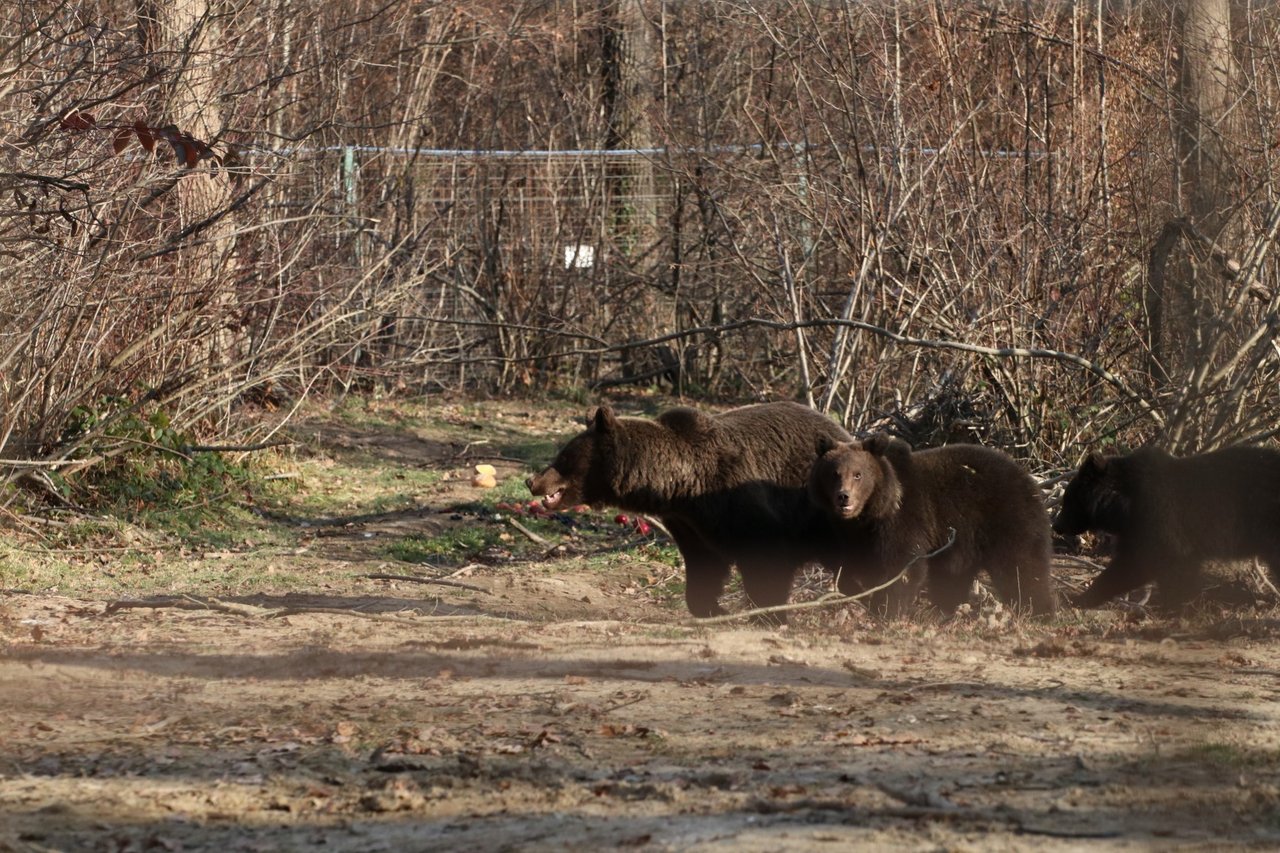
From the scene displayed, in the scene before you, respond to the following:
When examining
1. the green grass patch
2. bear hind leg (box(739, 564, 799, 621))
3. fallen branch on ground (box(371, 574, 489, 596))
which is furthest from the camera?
fallen branch on ground (box(371, 574, 489, 596))

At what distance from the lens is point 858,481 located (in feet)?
31.7

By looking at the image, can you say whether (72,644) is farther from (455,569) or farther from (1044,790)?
(1044,790)

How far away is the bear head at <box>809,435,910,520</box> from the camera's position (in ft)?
31.6

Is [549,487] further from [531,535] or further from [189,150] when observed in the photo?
[189,150]

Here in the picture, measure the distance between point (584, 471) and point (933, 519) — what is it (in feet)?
7.86

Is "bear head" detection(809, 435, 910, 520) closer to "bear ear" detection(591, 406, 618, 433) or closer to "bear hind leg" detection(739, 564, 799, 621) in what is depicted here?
"bear hind leg" detection(739, 564, 799, 621)

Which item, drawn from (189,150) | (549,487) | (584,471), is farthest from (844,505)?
(189,150)

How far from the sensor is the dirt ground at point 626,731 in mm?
5105

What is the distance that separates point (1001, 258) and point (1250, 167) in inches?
79.5

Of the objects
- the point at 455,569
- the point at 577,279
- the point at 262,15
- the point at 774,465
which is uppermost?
the point at 262,15

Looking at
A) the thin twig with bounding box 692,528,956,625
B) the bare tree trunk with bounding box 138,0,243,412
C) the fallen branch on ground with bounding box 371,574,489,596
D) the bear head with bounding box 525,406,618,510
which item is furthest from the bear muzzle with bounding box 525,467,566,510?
the bare tree trunk with bounding box 138,0,243,412

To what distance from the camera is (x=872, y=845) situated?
4738mm

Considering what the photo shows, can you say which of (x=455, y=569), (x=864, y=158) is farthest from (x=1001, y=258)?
(x=455, y=569)

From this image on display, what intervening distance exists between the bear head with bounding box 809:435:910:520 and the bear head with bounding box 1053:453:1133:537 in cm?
124
